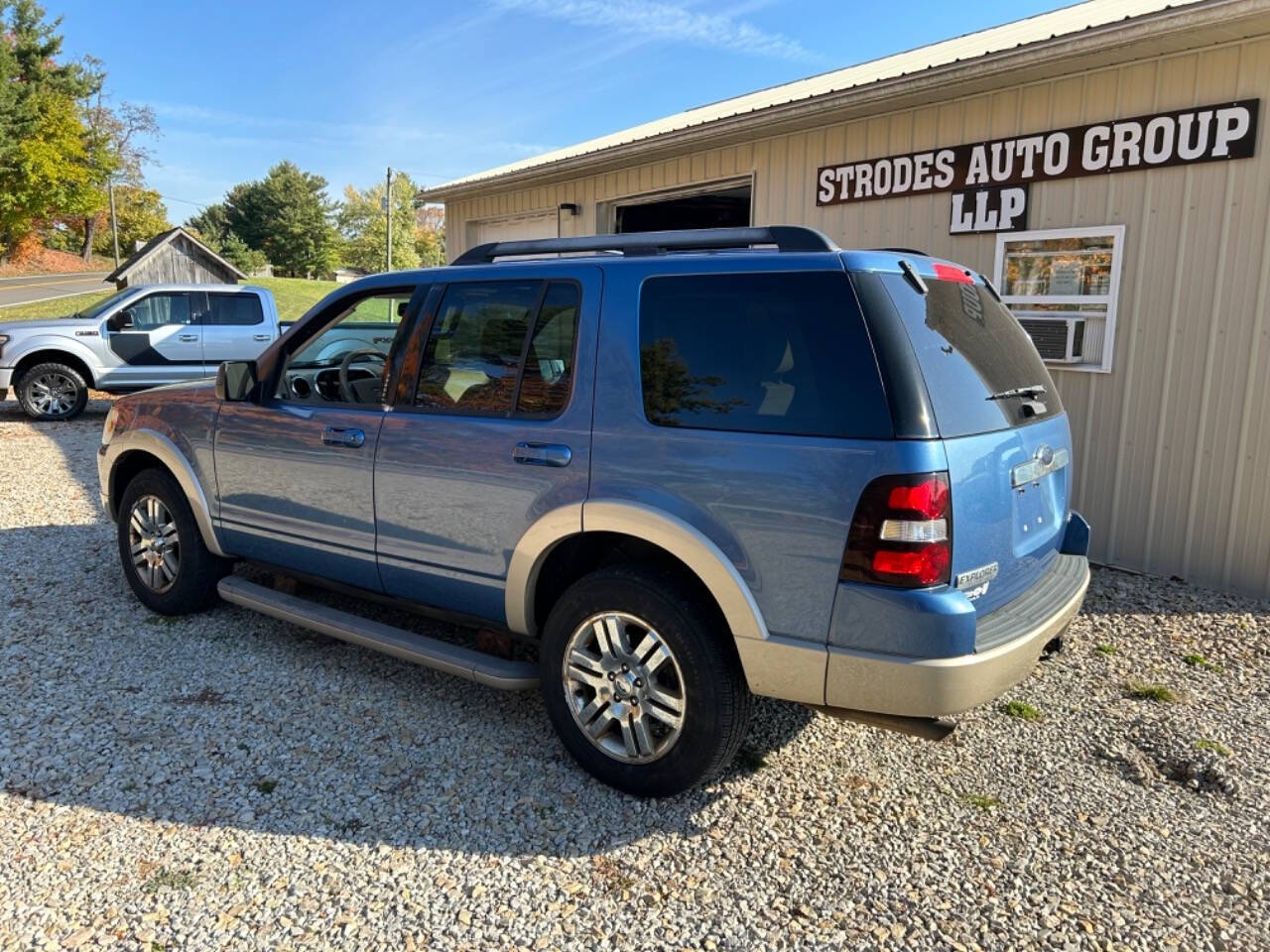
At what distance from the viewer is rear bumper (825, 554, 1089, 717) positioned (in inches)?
99.3

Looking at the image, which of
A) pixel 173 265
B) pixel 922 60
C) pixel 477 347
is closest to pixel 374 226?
pixel 173 265

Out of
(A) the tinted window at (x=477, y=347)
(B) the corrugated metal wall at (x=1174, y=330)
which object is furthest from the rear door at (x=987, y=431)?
(B) the corrugated metal wall at (x=1174, y=330)

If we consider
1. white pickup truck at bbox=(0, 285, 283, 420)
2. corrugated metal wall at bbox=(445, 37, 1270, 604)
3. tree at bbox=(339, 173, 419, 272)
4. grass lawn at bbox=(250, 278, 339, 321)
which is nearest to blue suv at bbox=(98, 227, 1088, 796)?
corrugated metal wall at bbox=(445, 37, 1270, 604)

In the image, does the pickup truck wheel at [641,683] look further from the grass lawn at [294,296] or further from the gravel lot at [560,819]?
the grass lawn at [294,296]

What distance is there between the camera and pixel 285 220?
7006 cm

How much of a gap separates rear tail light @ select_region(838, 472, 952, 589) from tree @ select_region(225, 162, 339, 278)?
7615 centimetres

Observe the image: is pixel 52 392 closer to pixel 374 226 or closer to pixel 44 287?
pixel 44 287

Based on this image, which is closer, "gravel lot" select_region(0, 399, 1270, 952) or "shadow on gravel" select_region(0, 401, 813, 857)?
"gravel lot" select_region(0, 399, 1270, 952)

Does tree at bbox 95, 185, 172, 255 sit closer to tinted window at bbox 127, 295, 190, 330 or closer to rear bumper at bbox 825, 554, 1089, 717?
tinted window at bbox 127, 295, 190, 330

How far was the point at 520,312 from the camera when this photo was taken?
3457 millimetres

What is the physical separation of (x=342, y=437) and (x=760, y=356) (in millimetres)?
1975

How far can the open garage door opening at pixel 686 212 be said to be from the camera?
9.88m

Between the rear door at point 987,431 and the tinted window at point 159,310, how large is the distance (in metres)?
12.5

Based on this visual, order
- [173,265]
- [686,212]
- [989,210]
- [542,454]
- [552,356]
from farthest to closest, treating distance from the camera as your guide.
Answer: [173,265] → [686,212] → [989,210] → [552,356] → [542,454]
